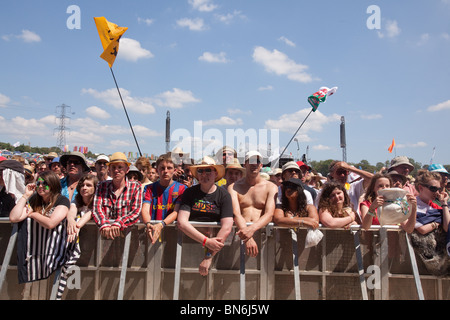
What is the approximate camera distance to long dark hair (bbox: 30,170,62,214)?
3.38 meters

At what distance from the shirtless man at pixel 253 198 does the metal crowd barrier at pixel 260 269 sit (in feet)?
0.63

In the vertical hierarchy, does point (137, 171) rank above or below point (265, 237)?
above

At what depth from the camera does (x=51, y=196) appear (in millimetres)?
3408

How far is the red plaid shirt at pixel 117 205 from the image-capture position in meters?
3.35

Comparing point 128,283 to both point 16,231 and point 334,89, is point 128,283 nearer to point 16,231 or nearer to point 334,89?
point 16,231

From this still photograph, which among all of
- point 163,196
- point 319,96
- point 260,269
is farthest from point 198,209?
point 319,96

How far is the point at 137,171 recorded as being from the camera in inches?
214

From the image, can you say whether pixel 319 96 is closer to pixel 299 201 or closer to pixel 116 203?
pixel 299 201

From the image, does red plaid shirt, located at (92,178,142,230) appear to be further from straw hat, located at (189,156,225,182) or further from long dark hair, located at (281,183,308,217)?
long dark hair, located at (281,183,308,217)

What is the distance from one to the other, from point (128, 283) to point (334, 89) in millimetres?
8106

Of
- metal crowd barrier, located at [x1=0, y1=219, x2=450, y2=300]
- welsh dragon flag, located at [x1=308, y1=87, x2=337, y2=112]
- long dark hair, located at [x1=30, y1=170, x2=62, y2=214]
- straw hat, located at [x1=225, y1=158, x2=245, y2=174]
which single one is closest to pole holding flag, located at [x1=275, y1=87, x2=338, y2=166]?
welsh dragon flag, located at [x1=308, y1=87, x2=337, y2=112]

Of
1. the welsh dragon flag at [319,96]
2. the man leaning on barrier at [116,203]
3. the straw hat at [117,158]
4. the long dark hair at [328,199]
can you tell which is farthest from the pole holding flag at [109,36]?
the long dark hair at [328,199]

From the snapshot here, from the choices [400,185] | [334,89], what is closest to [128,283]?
[400,185]

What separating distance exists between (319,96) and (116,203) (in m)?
7.46
